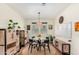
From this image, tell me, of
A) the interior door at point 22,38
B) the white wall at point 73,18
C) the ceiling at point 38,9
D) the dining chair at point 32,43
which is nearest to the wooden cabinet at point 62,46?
the white wall at point 73,18

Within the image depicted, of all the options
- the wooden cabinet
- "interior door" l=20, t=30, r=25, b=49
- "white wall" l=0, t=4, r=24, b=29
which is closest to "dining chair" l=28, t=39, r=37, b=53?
"interior door" l=20, t=30, r=25, b=49

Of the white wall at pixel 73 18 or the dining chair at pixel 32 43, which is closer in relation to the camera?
the white wall at pixel 73 18

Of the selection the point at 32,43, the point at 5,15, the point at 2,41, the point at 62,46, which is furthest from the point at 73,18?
the point at 2,41

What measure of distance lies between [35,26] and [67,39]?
764mm

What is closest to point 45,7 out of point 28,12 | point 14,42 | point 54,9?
point 54,9

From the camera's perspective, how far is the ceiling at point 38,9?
7.75 feet

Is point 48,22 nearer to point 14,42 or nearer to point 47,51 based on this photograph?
point 47,51

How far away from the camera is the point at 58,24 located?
2.47 meters

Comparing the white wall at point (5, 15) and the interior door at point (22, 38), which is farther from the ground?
the white wall at point (5, 15)

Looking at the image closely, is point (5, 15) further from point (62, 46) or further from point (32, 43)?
point (62, 46)

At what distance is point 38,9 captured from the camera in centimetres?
242

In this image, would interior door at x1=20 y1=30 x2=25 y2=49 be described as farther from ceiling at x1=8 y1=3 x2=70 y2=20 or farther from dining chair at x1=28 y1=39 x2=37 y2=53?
ceiling at x1=8 y1=3 x2=70 y2=20

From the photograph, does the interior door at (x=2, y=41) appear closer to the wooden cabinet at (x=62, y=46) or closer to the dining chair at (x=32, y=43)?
the dining chair at (x=32, y=43)

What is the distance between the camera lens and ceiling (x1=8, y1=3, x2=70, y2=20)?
2.36 meters
